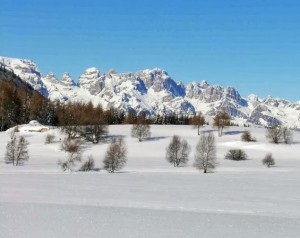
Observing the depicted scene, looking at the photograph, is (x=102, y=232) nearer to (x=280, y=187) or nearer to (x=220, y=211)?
(x=220, y=211)

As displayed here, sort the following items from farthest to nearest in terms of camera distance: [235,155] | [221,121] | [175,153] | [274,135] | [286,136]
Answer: [221,121]
[286,136]
[274,135]
[235,155]
[175,153]

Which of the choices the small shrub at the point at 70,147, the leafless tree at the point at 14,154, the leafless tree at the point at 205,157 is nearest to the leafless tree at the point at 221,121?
the small shrub at the point at 70,147

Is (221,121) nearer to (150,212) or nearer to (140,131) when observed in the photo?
(140,131)

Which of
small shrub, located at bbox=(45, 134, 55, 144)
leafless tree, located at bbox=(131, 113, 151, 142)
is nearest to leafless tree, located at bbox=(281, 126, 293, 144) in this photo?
leafless tree, located at bbox=(131, 113, 151, 142)

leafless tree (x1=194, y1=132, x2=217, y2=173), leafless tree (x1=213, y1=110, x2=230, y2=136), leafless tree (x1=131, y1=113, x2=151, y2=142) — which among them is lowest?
leafless tree (x1=194, y1=132, x2=217, y2=173)

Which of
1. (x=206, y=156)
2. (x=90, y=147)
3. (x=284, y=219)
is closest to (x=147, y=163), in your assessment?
(x=206, y=156)

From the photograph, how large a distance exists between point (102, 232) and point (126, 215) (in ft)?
15.8

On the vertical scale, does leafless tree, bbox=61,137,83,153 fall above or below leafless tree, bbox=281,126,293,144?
below

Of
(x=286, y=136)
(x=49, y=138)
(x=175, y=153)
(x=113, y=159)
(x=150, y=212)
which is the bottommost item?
(x=150, y=212)

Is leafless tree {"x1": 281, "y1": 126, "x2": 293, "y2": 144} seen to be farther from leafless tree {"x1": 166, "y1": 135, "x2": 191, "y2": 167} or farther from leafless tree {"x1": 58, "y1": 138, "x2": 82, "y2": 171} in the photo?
leafless tree {"x1": 58, "y1": 138, "x2": 82, "y2": 171}

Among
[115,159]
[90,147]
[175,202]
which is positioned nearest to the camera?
[175,202]

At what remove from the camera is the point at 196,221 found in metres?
23.7

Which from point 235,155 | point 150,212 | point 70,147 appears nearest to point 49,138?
point 70,147

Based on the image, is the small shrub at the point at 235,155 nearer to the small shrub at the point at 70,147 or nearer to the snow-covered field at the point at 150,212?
the small shrub at the point at 70,147
